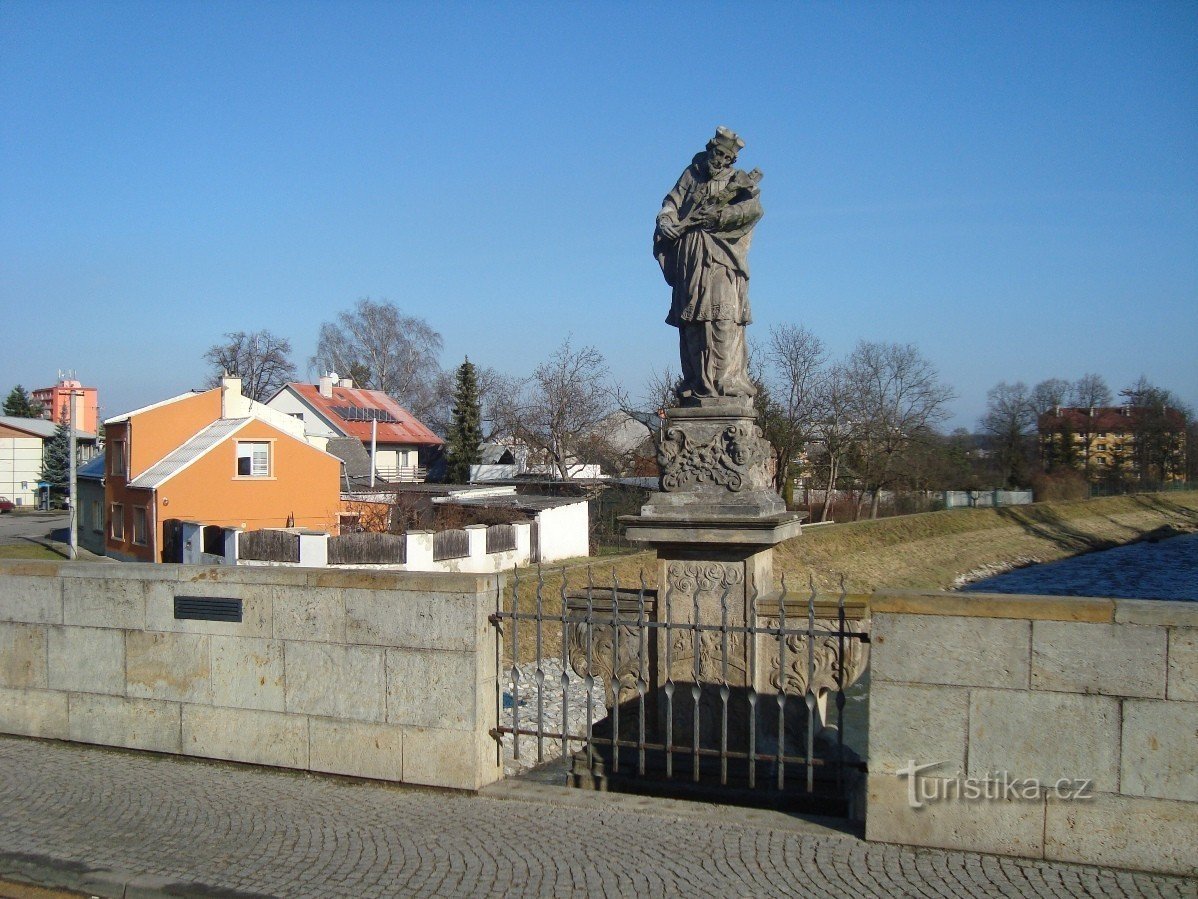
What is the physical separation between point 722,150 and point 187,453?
2644cm

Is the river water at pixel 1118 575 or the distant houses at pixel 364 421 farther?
the distant houses at pixel 364 421

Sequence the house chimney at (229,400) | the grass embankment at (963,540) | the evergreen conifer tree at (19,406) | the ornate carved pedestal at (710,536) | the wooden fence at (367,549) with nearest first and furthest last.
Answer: the ornate carved pedestal at (710,536) < the wooden fence at (367,549) < the grass embankment at (963,540) < the house chimney at (229,400) < the evergreen conifer tree at (19,406)

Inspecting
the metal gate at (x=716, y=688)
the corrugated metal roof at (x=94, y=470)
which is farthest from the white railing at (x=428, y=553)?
the metal gate at (x=716, y=688)

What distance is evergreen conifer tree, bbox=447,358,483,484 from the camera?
58.1 m

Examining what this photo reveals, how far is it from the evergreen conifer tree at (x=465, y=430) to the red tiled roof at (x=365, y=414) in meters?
3.46

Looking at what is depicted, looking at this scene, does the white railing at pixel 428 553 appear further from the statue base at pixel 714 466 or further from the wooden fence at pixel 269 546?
the statue base at pixel 714 466

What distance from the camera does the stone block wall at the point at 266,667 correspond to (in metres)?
6.16

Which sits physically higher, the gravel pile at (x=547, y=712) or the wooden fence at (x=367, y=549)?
the wooden fence at (x=367, y=549)

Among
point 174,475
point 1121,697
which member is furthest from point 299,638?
point 174,475

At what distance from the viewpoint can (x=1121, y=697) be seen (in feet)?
16.1

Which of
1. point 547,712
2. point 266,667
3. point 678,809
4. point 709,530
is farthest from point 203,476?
point 678,809

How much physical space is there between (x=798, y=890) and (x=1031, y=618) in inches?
Result: 66.5

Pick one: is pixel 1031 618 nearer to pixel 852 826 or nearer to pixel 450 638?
pixel 852 826

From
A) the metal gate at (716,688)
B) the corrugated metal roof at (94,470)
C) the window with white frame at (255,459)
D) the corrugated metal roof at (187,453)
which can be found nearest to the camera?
the metal gate at (716,688)
